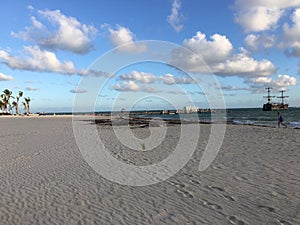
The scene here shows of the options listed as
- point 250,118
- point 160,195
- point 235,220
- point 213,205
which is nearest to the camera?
point 235,220

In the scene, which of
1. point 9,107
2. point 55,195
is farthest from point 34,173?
point 9,107

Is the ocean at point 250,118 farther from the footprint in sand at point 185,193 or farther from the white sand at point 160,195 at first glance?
the footprint in sand at point 185,193

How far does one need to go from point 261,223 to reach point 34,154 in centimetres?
1104

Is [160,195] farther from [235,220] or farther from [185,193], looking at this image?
[235,220]

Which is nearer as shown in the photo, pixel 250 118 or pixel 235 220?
pixel 235 220

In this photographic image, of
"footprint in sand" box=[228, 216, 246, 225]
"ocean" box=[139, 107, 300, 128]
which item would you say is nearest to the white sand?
"footprint in sand" box=[228, 216, 246, 225]

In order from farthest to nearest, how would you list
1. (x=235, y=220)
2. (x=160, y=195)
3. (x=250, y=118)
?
(x=250, y=118)
(x=160, y=195)
(x=235, y=220)

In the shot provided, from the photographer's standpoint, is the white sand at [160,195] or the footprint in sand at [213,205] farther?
the footprint in sand at [213,205]

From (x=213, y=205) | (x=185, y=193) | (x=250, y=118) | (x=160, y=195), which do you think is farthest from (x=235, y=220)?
(x=250, y=118)

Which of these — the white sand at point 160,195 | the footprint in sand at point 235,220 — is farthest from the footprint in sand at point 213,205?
the footprint in sand at point 235,220

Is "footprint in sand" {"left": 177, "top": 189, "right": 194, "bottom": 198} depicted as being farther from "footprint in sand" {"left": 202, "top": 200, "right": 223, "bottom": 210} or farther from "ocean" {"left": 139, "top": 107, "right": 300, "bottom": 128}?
"ocean" {"left": 139, "top": 107, "right": 300, "bottom": 128}

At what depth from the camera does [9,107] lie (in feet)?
346

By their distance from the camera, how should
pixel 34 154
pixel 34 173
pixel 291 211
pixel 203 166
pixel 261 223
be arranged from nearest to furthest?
pixel 261 223 → pixel 291 211 → pixel 34 173 → pixel 203 166 → pixel 34 154

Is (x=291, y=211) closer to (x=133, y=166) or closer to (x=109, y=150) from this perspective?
(x=133, y=166)
